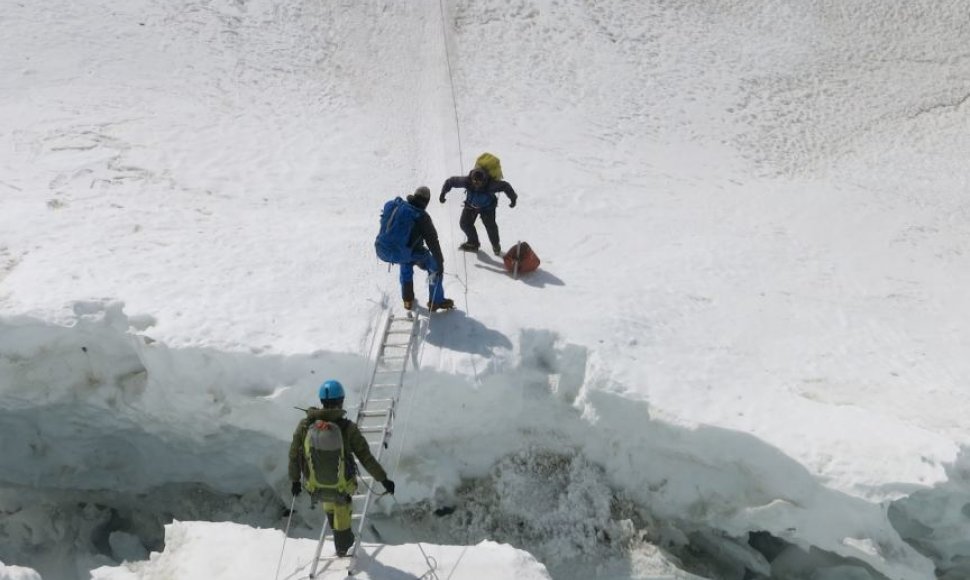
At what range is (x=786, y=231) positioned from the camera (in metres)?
13.8

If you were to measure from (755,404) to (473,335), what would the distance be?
10.2ft

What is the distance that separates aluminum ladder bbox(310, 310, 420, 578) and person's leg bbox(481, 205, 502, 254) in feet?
7.15

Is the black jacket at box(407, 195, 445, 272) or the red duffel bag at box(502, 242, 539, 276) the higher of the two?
the black jacket at box(407, 195, 445, 272)

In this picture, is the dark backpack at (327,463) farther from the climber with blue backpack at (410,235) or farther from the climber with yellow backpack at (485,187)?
the climber with yellow backpack at (485,187)

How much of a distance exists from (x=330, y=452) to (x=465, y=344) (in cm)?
299

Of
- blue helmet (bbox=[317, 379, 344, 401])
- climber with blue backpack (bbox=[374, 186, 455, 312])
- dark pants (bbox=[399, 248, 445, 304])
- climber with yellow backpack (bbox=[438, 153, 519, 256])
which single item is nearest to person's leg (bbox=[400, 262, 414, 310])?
dark pants (bbox=[399, 248, 445, 304])

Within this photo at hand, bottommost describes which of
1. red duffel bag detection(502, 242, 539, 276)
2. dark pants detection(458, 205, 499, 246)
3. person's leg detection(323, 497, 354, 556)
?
person's leg detection(323, 497, 354, 556)

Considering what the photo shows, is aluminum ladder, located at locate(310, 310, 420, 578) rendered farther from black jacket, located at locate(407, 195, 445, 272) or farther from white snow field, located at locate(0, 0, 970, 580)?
Result: black jacket, located at locate(407, 195, 445, 272)

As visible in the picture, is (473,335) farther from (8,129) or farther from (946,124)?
(946,124)

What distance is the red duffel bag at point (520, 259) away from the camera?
10.8 metres

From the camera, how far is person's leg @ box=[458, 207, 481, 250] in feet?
36.9

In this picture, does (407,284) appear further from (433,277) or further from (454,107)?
(454,107)

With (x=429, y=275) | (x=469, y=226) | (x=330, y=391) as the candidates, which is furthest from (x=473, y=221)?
(x=330, y=391)

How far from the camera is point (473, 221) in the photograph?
11.4 meters
